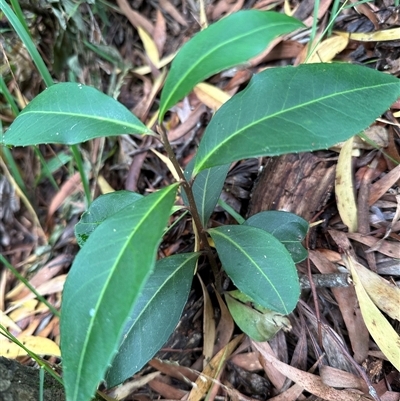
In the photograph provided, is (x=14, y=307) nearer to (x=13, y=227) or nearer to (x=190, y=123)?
(x=13, y=227)

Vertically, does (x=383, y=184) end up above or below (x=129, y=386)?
above

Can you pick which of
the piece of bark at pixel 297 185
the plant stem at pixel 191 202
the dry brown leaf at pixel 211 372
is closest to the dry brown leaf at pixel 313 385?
the dry brown leaf at pixel 211 372

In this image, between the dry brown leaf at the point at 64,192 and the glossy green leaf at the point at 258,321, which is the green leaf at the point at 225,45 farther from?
the dry brown leaf at the point at 64,192

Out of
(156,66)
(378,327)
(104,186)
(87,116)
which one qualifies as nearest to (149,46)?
(156,66)

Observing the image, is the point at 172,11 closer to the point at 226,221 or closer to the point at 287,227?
the point at 226,221

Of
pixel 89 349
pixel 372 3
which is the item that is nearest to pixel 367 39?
pixel 372 3
